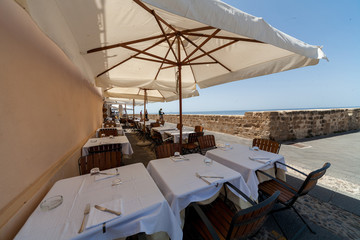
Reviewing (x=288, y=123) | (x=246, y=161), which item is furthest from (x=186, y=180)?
(x=288, y=123)

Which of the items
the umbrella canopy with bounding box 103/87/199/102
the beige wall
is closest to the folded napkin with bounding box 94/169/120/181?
the beige wall

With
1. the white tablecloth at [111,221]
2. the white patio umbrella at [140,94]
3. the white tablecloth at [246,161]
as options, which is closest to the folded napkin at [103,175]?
the white tablecloth at [111,221]

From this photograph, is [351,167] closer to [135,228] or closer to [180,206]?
[180,206]

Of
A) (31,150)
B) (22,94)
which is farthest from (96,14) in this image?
(31,150)

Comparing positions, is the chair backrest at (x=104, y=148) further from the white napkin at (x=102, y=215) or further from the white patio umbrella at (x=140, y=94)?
the white patio umbrella at (x=140, y=94)

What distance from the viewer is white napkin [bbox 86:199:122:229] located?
0.93 m

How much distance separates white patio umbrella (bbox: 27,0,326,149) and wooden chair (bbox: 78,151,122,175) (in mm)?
1397

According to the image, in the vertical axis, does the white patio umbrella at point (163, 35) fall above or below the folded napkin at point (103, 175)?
above

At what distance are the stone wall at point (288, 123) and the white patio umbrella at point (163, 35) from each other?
3.71m

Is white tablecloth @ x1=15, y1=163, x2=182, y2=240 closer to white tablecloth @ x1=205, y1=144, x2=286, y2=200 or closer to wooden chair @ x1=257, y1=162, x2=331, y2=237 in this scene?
white tablecloth @ x1=205, y1=144, x2=286, y2=200

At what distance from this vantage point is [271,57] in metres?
2.55

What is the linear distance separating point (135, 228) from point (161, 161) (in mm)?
1135

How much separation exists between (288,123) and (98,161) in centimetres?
735

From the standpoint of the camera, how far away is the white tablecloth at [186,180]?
4.36ft
